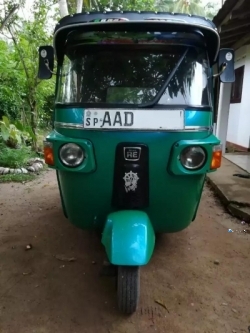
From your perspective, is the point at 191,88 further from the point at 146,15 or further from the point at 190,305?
the point at 190,305

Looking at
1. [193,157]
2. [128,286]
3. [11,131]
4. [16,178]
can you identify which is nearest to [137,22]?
[193,157]

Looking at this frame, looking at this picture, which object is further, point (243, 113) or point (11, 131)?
point (243, 113)

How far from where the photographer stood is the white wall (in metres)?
8.20

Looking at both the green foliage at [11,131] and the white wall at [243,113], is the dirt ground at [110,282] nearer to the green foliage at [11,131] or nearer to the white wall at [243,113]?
the green foliage at [11,131]

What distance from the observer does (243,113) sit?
8523mm

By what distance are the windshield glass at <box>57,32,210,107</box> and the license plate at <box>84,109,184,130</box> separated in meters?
0.17

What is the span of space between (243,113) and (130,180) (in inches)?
280

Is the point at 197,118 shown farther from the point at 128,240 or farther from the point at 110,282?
the point at 110,282

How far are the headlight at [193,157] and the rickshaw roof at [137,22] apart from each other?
91 cm

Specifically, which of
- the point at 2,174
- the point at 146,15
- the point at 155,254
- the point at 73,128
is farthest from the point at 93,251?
the point at 2,174

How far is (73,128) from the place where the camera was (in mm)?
2361

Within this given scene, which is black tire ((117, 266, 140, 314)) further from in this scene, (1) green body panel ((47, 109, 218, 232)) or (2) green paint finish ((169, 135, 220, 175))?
(2) green paint finish ((169, 135, 220, 175))

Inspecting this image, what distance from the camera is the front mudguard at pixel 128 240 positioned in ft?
6.77

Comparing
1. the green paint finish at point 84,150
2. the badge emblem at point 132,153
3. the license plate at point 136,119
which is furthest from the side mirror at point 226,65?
the green paint finish at point 84,150
